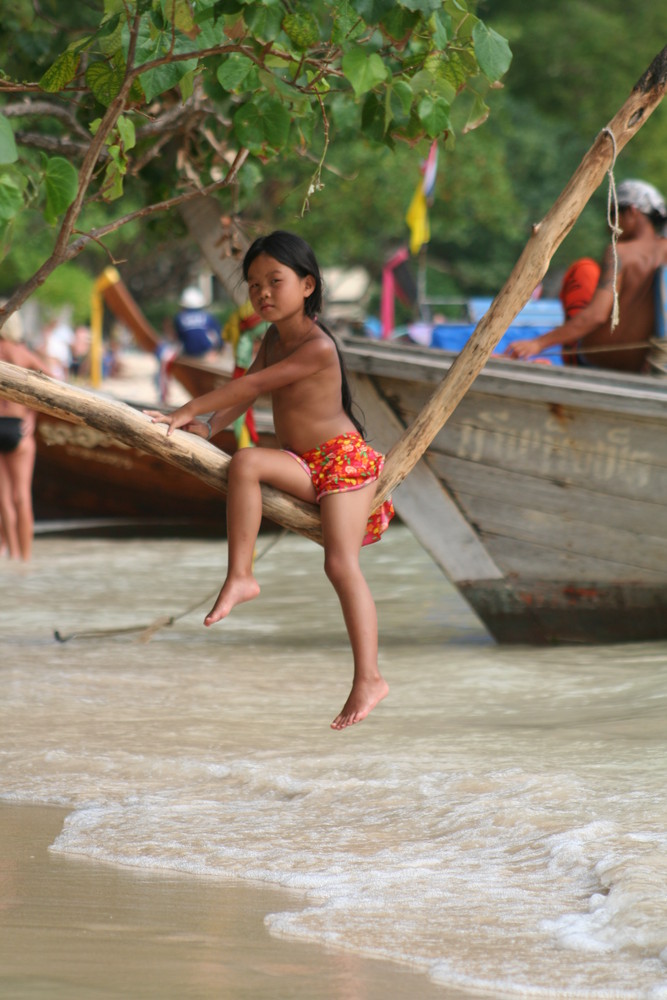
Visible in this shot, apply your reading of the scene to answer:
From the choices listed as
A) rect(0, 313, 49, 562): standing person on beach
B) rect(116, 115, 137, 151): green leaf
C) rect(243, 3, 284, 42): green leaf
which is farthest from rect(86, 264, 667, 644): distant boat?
rect(0, 313, 49, 562): standing person on beach

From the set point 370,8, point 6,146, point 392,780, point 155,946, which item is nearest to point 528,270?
point 370,8

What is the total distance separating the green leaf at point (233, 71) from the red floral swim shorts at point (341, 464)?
100 cm

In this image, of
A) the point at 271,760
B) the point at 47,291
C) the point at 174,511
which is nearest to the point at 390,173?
the point at 47,291

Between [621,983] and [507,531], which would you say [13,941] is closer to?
[621,983]

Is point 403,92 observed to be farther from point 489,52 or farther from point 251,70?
point 251,70

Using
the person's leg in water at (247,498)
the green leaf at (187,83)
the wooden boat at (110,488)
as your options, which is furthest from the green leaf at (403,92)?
the wooden boat at (110,488)

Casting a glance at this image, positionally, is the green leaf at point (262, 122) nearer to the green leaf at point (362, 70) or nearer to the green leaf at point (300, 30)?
the green leaf at point (300, 30)

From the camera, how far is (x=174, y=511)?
11242 millimetres

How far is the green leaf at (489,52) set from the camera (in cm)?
342

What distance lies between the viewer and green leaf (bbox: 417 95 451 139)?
3711mm

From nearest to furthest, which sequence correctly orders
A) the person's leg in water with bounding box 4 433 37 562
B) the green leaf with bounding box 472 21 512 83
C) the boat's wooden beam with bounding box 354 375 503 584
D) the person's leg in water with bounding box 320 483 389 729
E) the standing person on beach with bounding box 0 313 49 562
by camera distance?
the green leaf with bounding box 472 21 512 83, the person's leg in water with bounding box 320 483 389 729, the boat's wooden beam with bounding box 354 375 503 584, the standing person on beach with bounding box 0 313 49 562, the person's leg in water with bounding box 4 433 37 562

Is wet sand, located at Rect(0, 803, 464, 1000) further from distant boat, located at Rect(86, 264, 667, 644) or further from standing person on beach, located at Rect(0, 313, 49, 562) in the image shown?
standing person on beach, located at Rect(0, 313, 49, 562)

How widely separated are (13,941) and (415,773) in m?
1.58

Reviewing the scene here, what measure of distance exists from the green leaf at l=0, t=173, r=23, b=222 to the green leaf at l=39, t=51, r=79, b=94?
34cm
